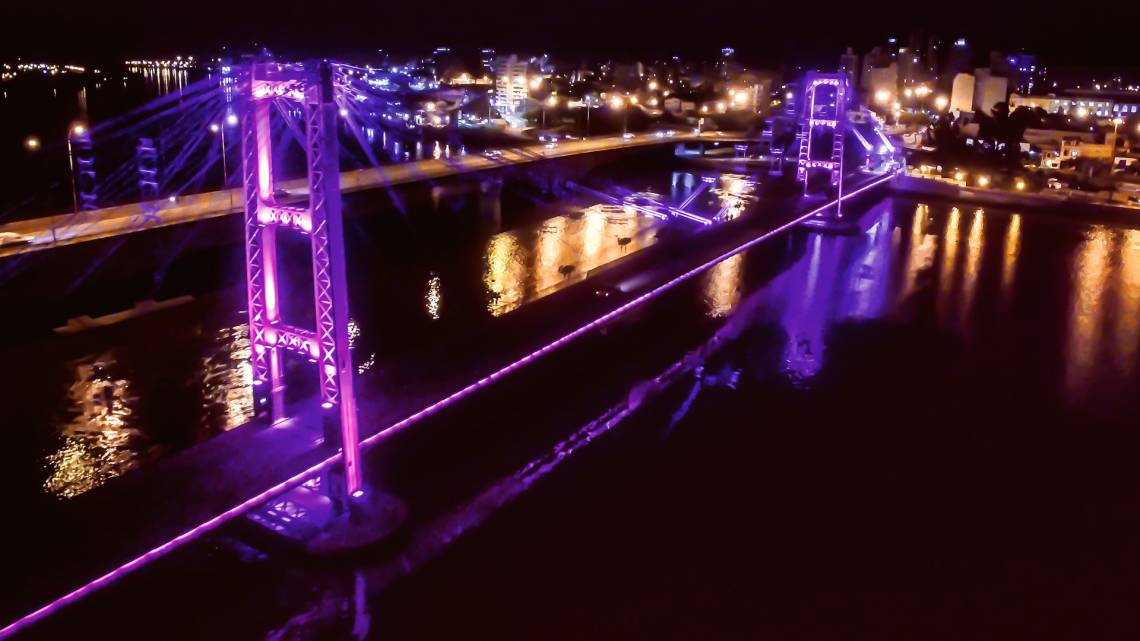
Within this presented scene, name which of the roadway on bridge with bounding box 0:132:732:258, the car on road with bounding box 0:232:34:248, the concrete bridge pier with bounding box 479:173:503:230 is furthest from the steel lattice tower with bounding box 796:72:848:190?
the car on road with bounding box 0:232:34:248

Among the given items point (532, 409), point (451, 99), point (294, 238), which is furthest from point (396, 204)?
point (451, 99)

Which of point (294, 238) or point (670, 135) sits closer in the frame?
point (294, 238)

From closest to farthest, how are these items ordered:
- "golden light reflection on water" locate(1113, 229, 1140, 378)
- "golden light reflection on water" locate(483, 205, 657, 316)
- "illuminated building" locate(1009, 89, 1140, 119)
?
"golden light reflection on water" locate(1113, 229, 1140, 378), "golden light reflection on water" locate(483, 205, 657, 316), "illuminated building" locate(1009, 89, 1140, 119)

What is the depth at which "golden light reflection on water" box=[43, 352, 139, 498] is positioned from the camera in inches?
225

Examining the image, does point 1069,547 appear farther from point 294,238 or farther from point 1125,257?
point 294,238

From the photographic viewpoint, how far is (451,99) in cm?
3331

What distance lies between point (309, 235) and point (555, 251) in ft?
29.0

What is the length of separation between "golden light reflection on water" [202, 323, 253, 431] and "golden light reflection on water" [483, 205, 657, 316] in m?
2.74

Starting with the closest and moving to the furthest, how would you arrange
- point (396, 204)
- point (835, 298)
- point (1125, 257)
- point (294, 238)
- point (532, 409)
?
1. point (532, 409)
2. point (835, 298)
3. point (1125, 257)
4. point (294, 238)
5. point (396, 204)

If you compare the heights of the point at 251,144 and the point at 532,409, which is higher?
the point at 251,144

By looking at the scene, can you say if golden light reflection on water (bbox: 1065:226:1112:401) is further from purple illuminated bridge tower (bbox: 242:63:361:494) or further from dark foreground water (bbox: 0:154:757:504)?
purple illuminated bridge tower (bbox: 242:63:361:494)

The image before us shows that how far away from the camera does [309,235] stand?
4297mm

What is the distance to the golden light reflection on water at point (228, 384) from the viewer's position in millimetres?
6766

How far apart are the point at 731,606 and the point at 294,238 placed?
1103 centimetres
